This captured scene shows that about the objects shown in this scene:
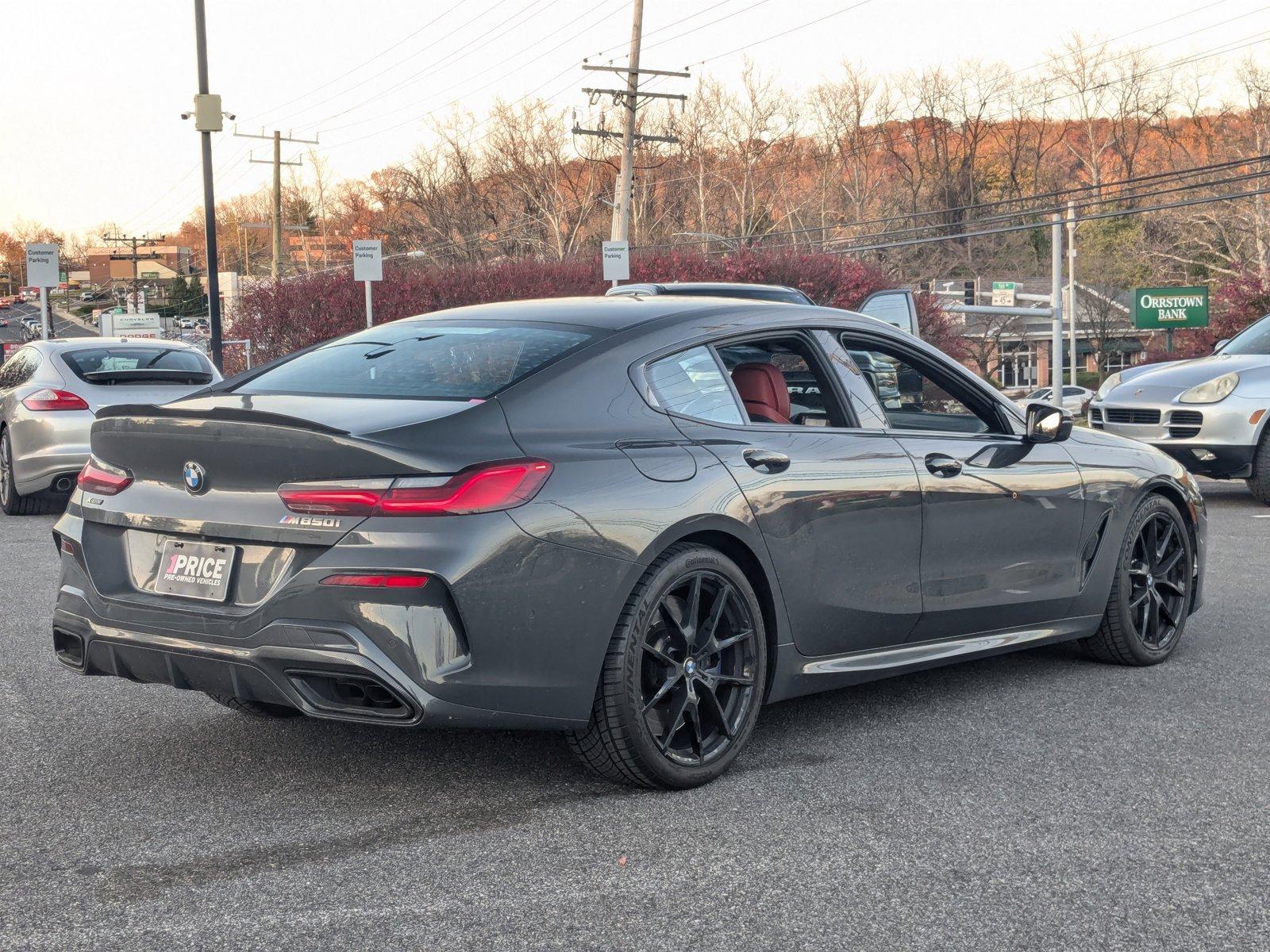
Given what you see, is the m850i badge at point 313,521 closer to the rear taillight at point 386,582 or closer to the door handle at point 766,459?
the rear taillight at point 386,582

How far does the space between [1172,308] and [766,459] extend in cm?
6050

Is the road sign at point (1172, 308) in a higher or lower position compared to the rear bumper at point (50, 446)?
higher

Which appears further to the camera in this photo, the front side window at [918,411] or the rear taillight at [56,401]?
the rear taillight at [56,401]

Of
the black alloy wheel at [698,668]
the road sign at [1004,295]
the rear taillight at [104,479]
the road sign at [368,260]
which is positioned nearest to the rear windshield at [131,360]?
the rear taillight at [104,479]

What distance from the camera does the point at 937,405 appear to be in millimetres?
6738

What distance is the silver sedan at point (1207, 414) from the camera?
41.7 feet

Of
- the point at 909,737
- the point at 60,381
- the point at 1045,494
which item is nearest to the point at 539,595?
the point at 909,737

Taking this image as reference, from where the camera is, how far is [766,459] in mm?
4711

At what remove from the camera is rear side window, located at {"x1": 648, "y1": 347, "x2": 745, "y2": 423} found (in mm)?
4656

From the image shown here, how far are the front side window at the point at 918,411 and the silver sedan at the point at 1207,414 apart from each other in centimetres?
709

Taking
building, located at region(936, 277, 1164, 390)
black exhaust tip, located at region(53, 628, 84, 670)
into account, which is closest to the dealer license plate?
black exhaust tip, located at region(53, 628, 84, 670)

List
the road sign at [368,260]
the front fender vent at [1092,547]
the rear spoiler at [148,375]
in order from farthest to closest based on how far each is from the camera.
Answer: the road sign at [368,260], the rear spoiler at [148,375], the front fender vent at [1092,547]

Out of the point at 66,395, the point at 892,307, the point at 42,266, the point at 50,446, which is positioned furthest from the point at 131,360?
the point at 42,266

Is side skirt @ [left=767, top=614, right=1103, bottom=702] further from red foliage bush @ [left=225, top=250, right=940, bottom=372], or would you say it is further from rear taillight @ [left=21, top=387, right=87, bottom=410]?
red foliage bush @ [left=225, top=250, right=940, bottom=372]
